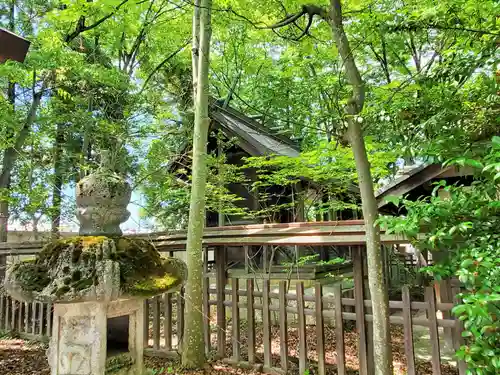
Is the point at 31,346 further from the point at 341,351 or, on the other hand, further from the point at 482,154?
the point at 482,154

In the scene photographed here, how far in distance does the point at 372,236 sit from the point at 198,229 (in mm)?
2547

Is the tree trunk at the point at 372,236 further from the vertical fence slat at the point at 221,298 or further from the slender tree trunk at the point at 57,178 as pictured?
the slender tree trunk at the point at 57,178

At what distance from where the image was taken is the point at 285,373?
4664mm

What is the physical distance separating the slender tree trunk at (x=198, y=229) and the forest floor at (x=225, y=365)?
0.33 metres

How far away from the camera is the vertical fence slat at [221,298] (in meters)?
5.31

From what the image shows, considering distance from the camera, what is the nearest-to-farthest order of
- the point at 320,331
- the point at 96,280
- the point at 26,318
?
1. the point at 96,280
2. the point at 320,331
3. the point at 26,318

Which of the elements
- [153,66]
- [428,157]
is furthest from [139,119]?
[428,157]

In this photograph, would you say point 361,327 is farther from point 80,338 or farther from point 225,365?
point 80,338

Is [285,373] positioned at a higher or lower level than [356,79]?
lower

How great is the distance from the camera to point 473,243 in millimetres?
2875

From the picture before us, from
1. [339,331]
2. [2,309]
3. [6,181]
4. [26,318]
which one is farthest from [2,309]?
[339,331]

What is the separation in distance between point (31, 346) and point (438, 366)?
7675 mm

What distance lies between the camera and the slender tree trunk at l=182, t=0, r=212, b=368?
4.79 m

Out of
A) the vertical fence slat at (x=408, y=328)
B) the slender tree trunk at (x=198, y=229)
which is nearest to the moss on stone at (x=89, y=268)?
the slender tree trunk at (x=198, y=229)
